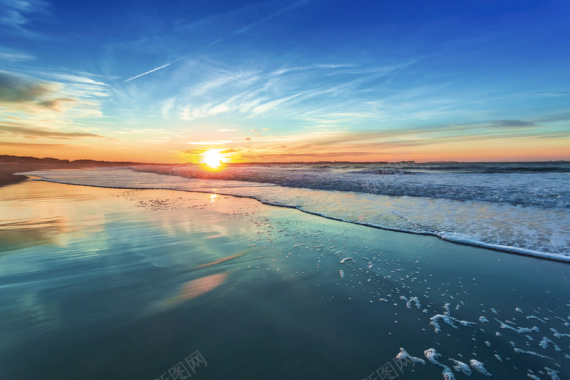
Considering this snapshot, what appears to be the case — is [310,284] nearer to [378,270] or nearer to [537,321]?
[378,270]

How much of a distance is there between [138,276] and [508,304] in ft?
20.5

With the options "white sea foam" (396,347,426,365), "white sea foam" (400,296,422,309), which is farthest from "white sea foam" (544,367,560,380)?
"white sea foam" (400,296,422,309)

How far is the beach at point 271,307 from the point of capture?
284 centimetres

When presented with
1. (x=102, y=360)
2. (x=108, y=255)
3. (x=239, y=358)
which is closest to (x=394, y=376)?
(x=239, y=358)

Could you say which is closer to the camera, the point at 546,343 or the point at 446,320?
the point at 546,343

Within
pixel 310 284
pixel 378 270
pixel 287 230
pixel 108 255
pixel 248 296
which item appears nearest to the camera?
pixel 248 296

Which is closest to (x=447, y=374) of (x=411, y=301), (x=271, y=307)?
(x=411, y=301)

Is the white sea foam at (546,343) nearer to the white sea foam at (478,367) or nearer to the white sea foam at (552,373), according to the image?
the white sea foam at (552,373)

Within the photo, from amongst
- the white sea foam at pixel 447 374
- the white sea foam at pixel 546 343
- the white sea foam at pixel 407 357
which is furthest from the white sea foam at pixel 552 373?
the white sea foam at pixel 407 357

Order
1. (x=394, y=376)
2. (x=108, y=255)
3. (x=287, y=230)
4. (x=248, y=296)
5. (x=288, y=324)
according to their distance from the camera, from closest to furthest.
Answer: (x=394, y=376), (x=288, y=324), (x=248, y=296), (x=108, y=255), (x=287, y=230)

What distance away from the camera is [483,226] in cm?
841

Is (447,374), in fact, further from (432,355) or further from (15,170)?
(15,170)

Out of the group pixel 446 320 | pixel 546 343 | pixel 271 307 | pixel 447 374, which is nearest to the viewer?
pixel 447 374

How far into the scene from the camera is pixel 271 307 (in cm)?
393
